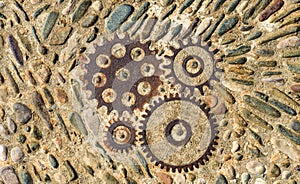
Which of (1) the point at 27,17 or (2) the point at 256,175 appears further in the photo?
(1) the point at 27,17

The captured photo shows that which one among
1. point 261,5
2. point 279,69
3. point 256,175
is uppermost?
point 261,5

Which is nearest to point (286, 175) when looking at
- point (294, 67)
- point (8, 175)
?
point (294, 67)

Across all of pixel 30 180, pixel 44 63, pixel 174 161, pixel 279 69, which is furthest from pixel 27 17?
pixel 279 69

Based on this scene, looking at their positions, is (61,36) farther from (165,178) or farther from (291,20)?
(291,20)

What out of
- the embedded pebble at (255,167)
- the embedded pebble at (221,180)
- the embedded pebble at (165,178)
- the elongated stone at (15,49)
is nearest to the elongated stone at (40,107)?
the elongated stone at (15,49)

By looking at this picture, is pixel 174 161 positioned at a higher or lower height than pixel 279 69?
lower

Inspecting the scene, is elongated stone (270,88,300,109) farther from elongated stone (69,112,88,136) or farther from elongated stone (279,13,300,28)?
elongated stone (69,112,88,136)

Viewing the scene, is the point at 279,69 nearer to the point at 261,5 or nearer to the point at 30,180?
the point at 261,5
